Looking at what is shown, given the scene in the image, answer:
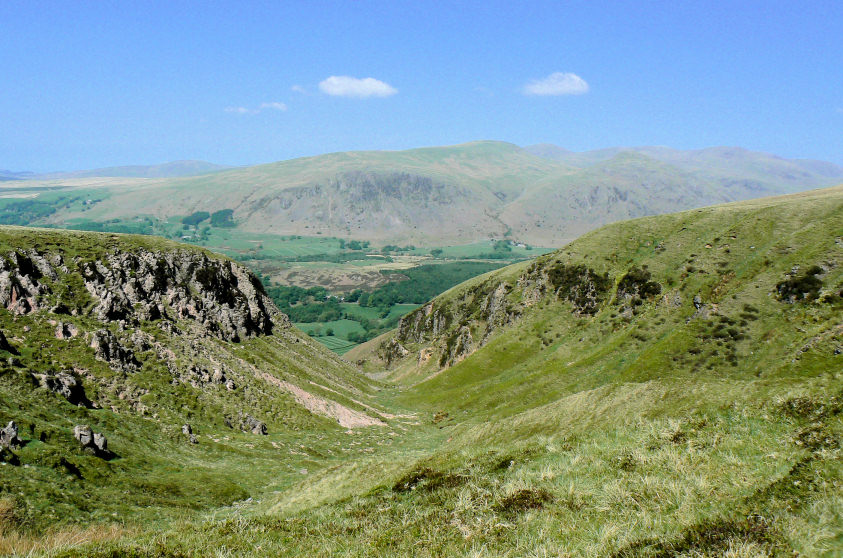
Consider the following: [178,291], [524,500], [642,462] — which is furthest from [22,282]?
[642,462]

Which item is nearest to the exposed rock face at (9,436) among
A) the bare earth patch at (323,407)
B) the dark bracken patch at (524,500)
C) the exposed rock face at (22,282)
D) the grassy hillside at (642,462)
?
the grassy hillside at (642,462)

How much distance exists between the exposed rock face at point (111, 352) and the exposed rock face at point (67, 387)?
9023 millimetres

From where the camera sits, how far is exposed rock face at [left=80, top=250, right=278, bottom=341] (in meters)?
78.2

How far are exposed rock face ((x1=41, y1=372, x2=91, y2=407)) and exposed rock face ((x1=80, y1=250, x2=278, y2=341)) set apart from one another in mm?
20253

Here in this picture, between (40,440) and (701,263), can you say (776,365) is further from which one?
(40,440)

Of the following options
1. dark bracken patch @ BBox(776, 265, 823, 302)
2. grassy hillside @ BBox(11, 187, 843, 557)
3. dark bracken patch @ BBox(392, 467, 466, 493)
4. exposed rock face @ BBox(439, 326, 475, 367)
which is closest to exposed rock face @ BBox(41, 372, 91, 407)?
grassy hillside @ BBox(11, 187, 843, 557)

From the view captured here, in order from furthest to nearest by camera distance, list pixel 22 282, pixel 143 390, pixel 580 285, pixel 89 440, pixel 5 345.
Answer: pixel 580 285
pixel 22 282
pixel 143 390
pixel 5 345
pixel 89 440

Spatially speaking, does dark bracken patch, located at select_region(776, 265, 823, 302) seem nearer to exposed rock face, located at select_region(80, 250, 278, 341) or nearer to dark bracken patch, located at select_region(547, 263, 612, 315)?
dark bracken patch, located at select_region(547, 263, 612, 315)

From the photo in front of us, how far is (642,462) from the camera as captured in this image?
18.3 meters

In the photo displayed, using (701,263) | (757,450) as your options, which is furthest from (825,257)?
(757,450)

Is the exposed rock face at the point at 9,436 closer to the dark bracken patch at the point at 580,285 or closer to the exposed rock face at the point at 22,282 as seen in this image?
the exposed rock face at the point at 22,282

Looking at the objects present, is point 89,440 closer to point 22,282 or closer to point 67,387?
point 67,387

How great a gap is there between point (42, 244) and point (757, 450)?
10013cm

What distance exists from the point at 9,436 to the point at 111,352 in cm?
3134
